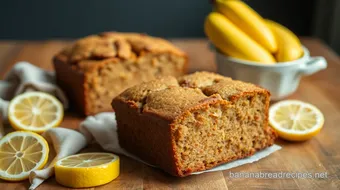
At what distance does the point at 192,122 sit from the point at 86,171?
0.52m

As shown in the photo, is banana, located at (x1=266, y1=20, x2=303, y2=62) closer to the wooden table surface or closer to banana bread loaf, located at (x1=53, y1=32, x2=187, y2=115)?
the wooden table surface

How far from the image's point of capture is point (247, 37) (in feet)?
10.7

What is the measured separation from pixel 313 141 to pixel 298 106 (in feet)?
0.68

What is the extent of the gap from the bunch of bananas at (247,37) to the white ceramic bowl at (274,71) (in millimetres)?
46

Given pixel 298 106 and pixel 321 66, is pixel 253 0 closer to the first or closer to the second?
pixel 321 66

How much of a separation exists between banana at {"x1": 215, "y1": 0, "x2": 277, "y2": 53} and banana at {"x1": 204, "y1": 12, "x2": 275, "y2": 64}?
0.03 metres

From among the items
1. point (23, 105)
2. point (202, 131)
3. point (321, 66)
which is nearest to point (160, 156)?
point (202, 131)

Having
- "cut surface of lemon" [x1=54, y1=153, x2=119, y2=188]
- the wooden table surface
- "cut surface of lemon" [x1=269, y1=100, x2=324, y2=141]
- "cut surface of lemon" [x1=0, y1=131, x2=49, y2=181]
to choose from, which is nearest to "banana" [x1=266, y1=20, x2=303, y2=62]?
the wooden table surface

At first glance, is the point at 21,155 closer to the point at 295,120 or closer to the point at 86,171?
the point at 86,171

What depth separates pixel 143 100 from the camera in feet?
8.18

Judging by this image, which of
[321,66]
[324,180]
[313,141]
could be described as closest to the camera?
[324,180]

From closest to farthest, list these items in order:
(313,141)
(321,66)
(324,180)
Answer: (324,180)
(313,141)
(321,66)

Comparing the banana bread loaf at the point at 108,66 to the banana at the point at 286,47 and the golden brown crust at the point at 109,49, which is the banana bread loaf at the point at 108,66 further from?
the banana at the point at 286,47

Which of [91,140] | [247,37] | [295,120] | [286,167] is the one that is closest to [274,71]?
[247,37]
